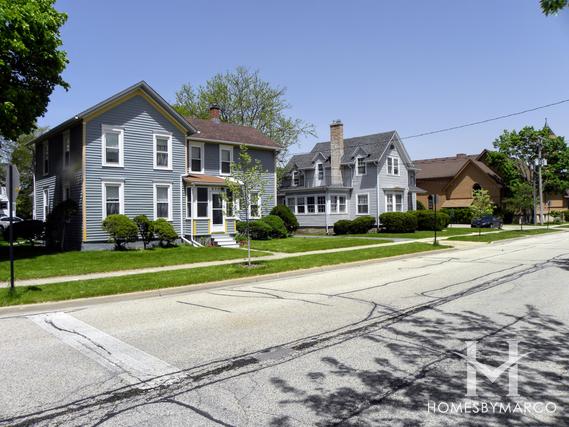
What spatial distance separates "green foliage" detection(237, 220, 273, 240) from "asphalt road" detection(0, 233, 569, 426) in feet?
54.7

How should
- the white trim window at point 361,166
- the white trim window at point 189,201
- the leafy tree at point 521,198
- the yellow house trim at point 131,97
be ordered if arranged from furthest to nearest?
the leafy tree at point 521,198 < the white trim window at point 361,166 < the white trim window at point 189,201 < the yellow house trim at point 131,97

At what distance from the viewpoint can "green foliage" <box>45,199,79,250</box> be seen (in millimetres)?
22547

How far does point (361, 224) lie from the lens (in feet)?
114

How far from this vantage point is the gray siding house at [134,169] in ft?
72.7

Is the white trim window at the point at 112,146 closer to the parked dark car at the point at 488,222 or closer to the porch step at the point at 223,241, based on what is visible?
the porch step at the point at 223,241

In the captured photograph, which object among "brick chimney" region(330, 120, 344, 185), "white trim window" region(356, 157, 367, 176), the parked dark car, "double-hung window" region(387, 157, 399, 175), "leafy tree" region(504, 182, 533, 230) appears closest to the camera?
"white trim window" region(356, 157, 367, 176)

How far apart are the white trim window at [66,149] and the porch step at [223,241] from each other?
27.8 feet

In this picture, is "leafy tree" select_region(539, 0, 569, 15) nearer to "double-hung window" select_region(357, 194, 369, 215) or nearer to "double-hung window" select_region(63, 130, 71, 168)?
"double-hung window" select_region(63, 130, 71, 168)

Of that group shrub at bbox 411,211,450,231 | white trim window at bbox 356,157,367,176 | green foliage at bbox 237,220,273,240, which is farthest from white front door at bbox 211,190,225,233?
shrub at bbox 411,211,450,231

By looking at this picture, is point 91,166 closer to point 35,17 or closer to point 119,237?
point 119,237

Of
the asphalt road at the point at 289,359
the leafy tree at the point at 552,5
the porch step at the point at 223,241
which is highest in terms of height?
the leafy tree at the point at 552,5

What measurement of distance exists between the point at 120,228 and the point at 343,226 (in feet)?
60.5

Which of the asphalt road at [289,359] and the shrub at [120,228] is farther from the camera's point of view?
the shrub at [120,228]

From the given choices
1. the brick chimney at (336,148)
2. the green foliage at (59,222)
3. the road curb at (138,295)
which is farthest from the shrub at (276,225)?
the road curb at (138,295)
